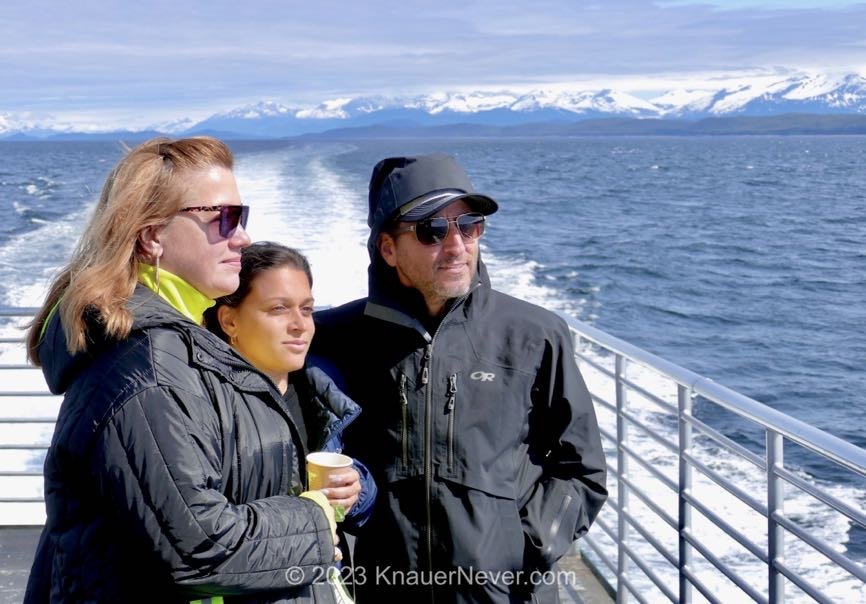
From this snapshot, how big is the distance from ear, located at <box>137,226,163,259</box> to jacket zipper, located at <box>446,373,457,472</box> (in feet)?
2.59

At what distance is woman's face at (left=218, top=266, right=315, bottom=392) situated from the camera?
80.0 inches

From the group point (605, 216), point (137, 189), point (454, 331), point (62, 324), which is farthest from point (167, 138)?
point (605, 216)

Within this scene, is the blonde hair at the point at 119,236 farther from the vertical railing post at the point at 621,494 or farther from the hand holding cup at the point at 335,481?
the vertical railing post at the point at 621,494

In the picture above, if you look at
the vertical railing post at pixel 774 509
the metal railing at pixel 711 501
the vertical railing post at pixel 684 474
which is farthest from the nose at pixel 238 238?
the vertical railing post at pixel 684 474

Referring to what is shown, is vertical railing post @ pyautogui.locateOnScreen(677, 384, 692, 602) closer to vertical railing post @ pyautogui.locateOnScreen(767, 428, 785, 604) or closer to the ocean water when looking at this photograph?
vertical railing post @ pyautogui.locateOnScreen(767, 428, 785, 604)

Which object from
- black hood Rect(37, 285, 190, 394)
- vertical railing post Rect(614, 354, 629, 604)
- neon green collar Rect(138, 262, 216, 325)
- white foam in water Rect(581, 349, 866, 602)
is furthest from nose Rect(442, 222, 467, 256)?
white foam in water Rect(581, 349, 866, 602)

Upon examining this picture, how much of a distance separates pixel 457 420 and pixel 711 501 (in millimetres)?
5362

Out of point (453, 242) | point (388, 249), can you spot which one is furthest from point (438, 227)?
point (388, 249)

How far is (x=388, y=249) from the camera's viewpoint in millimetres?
2252

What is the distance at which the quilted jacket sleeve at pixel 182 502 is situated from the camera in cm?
135

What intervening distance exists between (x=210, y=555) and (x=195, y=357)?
0.28 metres

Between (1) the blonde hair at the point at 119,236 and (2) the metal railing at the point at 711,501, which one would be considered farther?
(2) the metal railing at the point at 711,501

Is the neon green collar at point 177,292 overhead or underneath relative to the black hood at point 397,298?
overhead

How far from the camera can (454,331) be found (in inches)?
85.8
